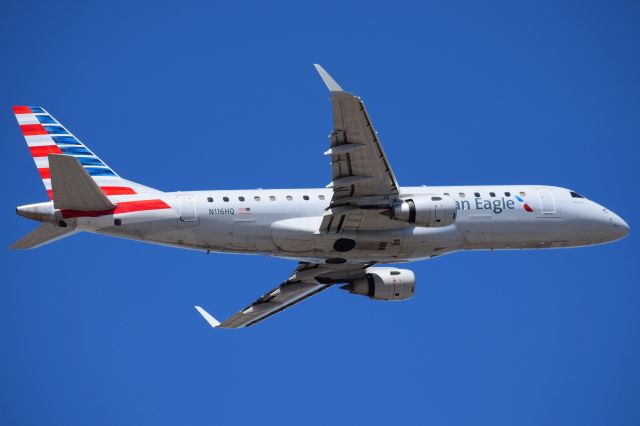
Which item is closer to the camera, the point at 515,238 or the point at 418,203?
the point at 418,203

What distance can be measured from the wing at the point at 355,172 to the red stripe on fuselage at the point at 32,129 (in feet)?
43.2

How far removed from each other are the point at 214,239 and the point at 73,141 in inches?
319

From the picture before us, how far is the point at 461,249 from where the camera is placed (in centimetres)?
5016

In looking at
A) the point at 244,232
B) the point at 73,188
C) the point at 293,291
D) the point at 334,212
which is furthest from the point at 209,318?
the point at 73,188

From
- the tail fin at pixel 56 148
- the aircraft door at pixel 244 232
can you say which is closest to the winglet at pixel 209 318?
the aircraft door at pixel 244 232

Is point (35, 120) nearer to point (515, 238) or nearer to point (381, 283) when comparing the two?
point (381, 283)

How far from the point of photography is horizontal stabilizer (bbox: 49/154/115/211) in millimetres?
41906

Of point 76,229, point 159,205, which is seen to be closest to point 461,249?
point 159,205

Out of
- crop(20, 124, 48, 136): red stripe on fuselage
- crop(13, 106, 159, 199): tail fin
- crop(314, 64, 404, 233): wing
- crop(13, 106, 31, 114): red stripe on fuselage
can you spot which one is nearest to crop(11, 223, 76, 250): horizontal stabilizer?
crop(13, 106, 159, 199): tail fin

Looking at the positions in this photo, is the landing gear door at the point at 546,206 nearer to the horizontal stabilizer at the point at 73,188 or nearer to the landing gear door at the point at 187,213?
the landing gear door at the point at 187,213

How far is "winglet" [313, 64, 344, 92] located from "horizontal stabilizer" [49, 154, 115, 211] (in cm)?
1005

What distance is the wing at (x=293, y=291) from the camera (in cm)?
5316

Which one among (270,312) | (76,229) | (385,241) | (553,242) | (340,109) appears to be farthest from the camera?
(270,312)

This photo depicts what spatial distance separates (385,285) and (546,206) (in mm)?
8608
